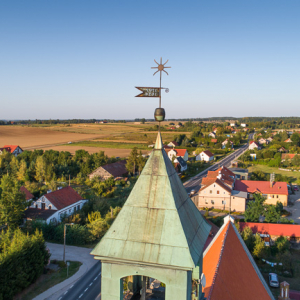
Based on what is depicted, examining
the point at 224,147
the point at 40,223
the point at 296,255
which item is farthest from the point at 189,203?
the point at 224,147

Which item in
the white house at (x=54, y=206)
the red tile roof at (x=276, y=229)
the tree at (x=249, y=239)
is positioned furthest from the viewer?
the white house at (x=54, y=206)

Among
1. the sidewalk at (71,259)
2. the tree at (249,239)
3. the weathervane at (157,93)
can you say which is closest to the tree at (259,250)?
the tree at (249,239)

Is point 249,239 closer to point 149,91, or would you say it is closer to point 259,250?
point 259,250

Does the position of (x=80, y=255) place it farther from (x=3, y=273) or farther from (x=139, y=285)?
(x=139, y=285)

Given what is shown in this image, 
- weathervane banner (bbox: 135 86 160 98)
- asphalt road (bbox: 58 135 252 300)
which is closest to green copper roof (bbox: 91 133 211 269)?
weathervane banner (bbox: 135 86 160 98)

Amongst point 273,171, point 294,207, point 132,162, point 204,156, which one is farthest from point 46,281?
point 204,156

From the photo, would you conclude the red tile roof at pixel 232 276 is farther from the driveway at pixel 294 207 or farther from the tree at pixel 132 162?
the tree at pixel 132 162

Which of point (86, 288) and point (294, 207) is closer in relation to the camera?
point (86, 288)
